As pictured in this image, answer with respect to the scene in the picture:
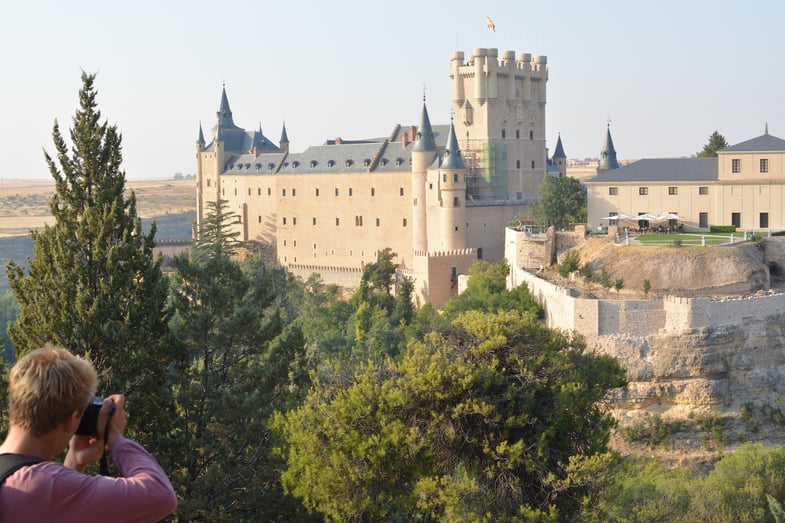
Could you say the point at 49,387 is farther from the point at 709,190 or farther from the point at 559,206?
the point at 559,206

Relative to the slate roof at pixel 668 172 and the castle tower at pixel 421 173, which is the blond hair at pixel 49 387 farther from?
the castle tower at pixel 421 173

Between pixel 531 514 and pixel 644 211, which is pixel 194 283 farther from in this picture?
pixel 644 211

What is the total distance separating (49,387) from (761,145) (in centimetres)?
4030

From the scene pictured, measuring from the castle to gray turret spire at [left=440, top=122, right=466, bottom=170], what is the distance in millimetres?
65

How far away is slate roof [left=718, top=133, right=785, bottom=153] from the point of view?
132 ft

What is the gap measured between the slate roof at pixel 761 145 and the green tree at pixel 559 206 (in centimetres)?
998

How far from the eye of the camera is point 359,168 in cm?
6212

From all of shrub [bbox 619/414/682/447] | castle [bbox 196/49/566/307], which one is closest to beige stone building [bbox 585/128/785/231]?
castle [bbox 196/49/566/307]

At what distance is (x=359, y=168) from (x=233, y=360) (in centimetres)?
4158

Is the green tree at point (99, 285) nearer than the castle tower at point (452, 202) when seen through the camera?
Yes

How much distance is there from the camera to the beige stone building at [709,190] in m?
39.9

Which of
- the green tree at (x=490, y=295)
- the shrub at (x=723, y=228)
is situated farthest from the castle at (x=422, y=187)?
the shrub at (x=723, y=228)

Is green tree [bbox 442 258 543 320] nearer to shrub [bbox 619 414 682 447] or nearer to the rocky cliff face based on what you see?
the rocky cliff face

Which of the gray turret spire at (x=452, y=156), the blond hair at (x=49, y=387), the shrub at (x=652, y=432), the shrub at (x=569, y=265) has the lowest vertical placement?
the shrub at (x=652, y=432)
